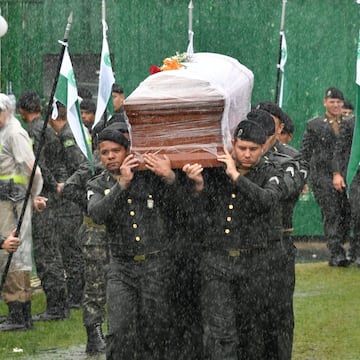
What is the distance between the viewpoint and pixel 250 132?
8.95 meters

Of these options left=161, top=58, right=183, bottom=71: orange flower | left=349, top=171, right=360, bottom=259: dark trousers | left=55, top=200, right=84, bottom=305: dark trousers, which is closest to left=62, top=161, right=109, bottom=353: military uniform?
left=55, top=200, right=84, bottom=305: dark trousers

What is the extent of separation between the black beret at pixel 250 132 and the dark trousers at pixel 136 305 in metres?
0.94

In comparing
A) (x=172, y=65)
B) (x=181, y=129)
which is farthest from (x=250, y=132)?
(x=172, y=65)

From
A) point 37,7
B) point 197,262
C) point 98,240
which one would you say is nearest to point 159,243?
point 197,262

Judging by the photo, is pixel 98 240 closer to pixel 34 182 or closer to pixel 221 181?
pixel 34 182

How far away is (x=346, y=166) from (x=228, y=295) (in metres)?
7.43

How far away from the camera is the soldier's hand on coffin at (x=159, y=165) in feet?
28.4

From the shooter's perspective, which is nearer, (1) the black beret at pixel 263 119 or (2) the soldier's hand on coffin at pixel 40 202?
(1) the black beret at pixel 263 119

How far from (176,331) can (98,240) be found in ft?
6.63

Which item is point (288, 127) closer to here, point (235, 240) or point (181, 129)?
point (235, 240)

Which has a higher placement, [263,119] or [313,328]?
[263,119]

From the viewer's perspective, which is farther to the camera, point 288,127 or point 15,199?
point 15,199

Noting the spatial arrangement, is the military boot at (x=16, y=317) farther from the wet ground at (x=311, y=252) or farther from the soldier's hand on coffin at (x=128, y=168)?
the wet ground at (x=311, y=252)

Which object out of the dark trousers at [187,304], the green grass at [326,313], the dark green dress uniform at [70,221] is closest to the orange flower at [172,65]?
the dark trousers at [187,304]
